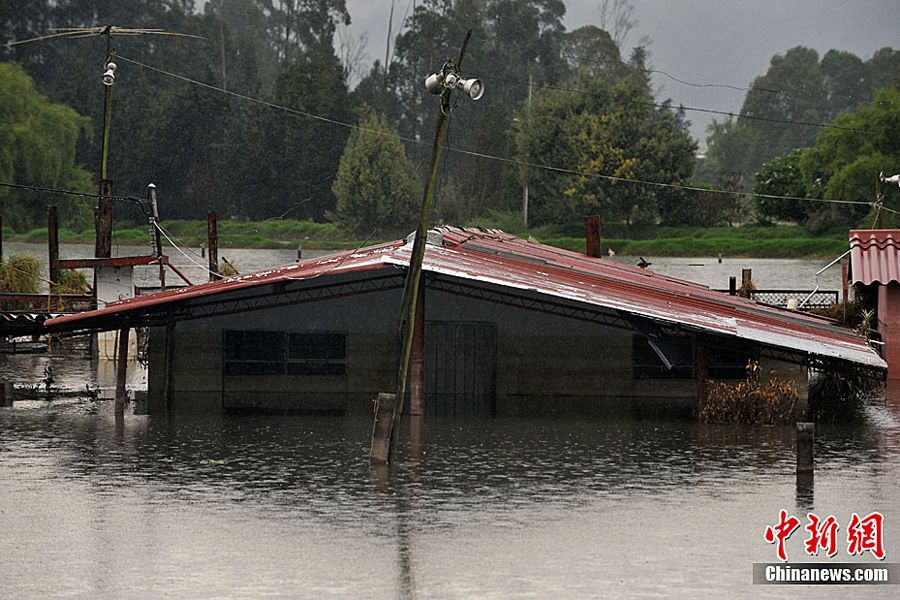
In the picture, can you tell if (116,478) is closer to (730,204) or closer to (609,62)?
(730,204)

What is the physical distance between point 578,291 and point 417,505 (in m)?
9.20

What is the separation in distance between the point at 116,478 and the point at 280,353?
34.4 ft

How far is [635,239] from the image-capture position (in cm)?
9900

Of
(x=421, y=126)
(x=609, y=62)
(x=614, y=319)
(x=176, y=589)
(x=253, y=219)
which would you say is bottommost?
(x=176, y=589)

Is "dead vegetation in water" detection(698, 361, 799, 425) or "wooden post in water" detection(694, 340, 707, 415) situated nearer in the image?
"dead vegetation in water" detection(698, 361, 799, 425)

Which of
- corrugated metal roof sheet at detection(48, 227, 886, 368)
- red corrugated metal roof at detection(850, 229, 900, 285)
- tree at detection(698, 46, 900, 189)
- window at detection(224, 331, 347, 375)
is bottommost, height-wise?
window at detection(224, 331, 347, 375)

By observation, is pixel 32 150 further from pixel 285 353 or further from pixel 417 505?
pixel 417 505

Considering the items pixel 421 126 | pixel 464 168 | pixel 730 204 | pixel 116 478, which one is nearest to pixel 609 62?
pixel 421 126

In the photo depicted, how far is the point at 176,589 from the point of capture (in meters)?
14.2

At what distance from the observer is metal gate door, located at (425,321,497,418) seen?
31.0m

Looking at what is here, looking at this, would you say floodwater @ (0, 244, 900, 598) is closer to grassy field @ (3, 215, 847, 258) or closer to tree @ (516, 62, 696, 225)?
tree @ (516, 62, 696, 225)

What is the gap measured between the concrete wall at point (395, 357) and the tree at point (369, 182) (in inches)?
2726

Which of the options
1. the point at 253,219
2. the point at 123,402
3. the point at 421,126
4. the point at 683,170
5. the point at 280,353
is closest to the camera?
the point at 123,402

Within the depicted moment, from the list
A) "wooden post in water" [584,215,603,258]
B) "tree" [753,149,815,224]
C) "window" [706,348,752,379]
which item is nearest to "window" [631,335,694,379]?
"window" [706,348,752,379]
